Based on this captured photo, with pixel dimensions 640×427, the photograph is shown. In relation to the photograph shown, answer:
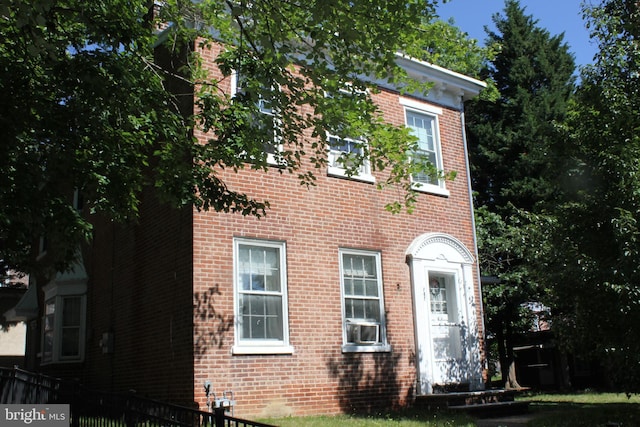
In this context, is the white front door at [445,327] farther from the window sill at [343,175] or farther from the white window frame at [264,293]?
the white window frame at [264,293]

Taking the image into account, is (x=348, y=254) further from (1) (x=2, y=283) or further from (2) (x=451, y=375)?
(1) (x=2, y=283)

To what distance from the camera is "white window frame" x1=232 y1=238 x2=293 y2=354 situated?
10526mm

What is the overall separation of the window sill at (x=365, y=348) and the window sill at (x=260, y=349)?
127cm

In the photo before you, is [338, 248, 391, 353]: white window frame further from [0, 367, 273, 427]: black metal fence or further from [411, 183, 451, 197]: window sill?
[0, 367, 273, 427]: black metal fence

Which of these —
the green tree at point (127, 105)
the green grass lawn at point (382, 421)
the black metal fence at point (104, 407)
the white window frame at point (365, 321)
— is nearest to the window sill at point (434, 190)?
the white window frame at point (365, 321)

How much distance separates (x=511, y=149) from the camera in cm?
2166

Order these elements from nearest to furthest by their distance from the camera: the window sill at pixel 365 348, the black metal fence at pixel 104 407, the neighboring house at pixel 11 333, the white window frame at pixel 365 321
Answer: the black metal fence at pixel 104 407 < the window sill at pixel 365 348 < the white window frame at pixel 365 321 < the neighboring house at pixel 11 333

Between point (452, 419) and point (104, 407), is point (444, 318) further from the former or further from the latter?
point (104, 407)

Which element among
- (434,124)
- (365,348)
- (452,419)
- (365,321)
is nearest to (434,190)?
(434,124)

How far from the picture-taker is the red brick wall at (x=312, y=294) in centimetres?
1035

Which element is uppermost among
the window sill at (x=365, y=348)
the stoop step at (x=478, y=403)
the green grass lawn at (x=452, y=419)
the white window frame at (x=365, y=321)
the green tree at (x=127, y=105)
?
the green tree at (x=127, y=105)

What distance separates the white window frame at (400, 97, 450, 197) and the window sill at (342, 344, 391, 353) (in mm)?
3741

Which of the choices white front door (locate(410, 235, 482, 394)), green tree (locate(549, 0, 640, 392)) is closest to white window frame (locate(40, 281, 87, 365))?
white front door (locate(410, 235, 482, 394))

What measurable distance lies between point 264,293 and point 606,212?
585cm
